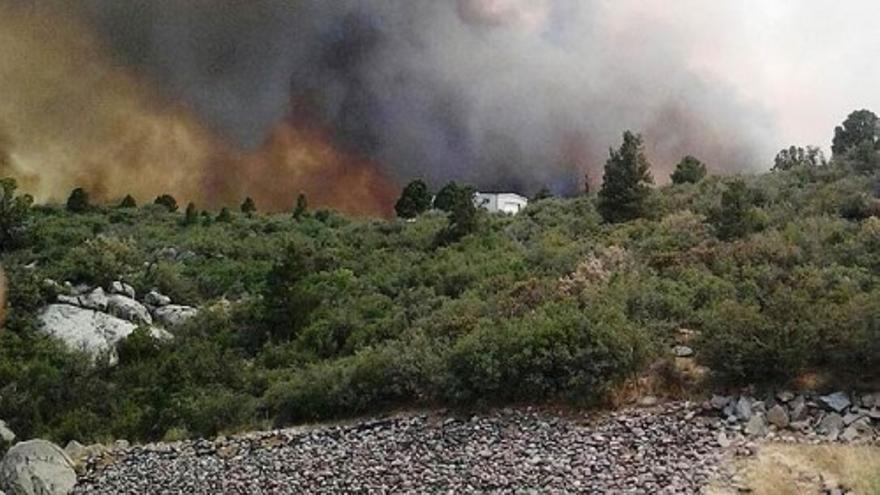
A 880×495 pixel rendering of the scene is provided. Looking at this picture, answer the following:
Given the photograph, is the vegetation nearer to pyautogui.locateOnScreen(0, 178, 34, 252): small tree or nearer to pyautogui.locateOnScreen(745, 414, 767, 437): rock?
pyautogui.locateOnScreen(745, 414, 767, 437): rock

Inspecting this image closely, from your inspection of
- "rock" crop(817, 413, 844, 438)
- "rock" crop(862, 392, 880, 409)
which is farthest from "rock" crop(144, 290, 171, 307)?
"rock" crop(862, 392, 880, 409)

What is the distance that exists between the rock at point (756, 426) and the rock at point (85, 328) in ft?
73.4

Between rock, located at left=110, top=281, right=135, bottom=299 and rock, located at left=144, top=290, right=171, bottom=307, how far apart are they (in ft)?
2.10

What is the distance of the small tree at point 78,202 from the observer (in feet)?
215

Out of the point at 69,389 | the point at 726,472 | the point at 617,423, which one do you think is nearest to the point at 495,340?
the point at 617,423

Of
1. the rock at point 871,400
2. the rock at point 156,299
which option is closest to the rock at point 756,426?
the rock at point 871,400

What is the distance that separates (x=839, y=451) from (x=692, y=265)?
10.1 m

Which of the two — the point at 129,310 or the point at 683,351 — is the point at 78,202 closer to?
the point at 129,310

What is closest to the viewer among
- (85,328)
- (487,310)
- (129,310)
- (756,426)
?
(756,426)

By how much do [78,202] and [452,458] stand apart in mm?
56811

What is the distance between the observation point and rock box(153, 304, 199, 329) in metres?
34.9

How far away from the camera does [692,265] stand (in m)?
23.9

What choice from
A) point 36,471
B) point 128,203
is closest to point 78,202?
point 128,203

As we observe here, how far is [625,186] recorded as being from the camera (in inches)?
1444
